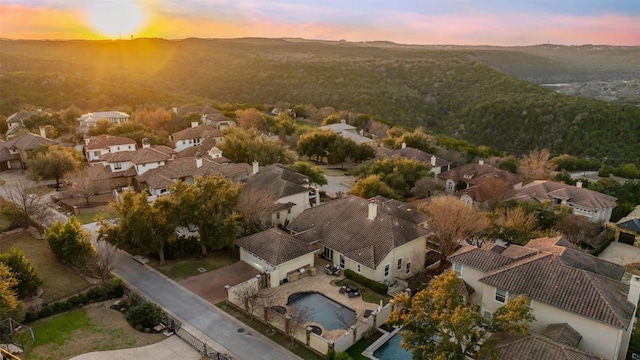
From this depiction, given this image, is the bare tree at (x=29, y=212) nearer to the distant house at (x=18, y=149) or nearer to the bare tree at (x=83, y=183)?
the bare tree at (x=83, y=183)

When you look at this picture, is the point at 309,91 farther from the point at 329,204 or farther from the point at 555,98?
the point at 329,204

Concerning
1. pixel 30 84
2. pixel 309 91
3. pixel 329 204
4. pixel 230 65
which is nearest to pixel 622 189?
pixel 329 204

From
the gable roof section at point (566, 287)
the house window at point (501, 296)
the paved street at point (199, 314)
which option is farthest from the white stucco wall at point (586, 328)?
the paved street at point (199, 314)

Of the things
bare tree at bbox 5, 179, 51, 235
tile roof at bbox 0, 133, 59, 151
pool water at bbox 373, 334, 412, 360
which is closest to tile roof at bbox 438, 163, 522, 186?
pool water at bbox 373, 334, 412, 360

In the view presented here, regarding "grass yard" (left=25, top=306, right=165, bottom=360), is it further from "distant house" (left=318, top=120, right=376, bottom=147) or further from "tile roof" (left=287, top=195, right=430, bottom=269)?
"distant house" (left=318, top=120, right=376, bottom=147)

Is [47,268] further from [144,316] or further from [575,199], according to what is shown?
[575,199]

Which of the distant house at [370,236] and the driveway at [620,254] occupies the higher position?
the distant house at [370,236]
